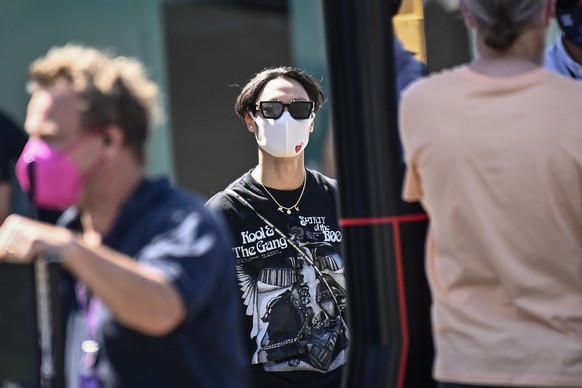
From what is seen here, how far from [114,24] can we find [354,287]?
6.93m

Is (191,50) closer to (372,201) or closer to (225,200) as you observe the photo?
(225,200)

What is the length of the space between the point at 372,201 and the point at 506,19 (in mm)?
753

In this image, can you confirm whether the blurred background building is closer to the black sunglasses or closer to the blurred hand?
the black sunglasses

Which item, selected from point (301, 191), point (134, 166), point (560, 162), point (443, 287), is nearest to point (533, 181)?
point (560, 162)

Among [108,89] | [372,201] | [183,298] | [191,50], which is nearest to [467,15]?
[372,201]

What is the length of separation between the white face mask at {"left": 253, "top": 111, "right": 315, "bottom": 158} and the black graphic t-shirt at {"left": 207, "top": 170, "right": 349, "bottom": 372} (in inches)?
7.4

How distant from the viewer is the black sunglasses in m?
5.14

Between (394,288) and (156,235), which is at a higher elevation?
(156,235)

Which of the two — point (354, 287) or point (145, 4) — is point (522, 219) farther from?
point (145, 4)

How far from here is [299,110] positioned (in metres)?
5.14

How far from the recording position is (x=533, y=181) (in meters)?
3.24

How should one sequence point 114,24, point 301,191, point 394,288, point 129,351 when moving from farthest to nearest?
point 114,24, point 301,191, point 394,288, point 129,351

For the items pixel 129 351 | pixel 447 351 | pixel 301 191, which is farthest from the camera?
pixel 301 191

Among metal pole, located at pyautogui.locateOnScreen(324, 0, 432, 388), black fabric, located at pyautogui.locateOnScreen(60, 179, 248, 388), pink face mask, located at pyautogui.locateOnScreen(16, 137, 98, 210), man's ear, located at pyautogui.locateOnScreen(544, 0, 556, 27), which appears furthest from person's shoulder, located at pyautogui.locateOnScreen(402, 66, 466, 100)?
pink face mask, located at pyautogui.locateOnScreen(16, 137, 98, 210)
